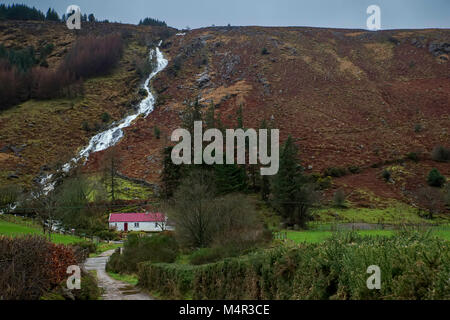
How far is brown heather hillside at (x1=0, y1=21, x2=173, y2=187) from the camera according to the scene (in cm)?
7612

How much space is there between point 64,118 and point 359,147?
74.6 metres

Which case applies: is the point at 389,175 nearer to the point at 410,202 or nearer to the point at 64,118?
the point at 410,202

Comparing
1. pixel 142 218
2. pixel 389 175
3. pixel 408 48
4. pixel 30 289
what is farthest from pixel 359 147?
pixel 30 289

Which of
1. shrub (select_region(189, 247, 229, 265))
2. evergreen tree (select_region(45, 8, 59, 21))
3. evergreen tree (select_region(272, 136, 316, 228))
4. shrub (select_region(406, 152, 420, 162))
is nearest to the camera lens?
shrub (select_region(189, 247, 229, 265))

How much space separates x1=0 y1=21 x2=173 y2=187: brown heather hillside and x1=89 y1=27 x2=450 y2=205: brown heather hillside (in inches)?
454

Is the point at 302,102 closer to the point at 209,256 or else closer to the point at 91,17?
the point at 209,256

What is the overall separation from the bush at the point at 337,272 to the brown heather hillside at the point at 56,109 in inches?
2587

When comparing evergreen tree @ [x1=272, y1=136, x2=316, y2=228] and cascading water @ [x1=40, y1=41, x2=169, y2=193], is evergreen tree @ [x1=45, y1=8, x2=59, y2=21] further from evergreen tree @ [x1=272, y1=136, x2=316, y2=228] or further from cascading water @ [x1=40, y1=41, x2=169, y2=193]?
evergreen tree @ [x1=272, y1=136, x2=316, y2=228]

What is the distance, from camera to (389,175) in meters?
62.2

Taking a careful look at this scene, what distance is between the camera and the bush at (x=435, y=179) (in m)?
57.5

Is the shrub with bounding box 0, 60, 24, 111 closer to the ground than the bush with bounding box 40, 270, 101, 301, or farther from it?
farther from it

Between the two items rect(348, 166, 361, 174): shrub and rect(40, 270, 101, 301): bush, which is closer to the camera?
rect(40, 270, 101, 301): bush
